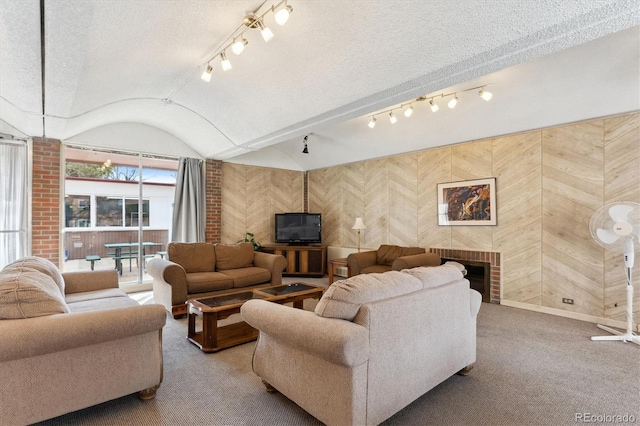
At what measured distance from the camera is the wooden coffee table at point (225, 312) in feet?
9.63

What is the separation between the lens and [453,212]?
5.11m

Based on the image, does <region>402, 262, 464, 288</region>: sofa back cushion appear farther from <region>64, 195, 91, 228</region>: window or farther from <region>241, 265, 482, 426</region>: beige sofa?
<region>64, 195, 91, 228</region>: window

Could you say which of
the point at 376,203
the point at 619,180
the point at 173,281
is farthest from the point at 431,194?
the point at 173,281

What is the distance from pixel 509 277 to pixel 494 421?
3119 mm

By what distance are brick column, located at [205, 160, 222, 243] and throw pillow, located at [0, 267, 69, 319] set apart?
164 inches

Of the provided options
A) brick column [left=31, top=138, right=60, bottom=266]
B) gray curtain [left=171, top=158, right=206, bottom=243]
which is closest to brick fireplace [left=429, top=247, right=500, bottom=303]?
gray curtain [left=171, top=158, right=206, bottom=243]

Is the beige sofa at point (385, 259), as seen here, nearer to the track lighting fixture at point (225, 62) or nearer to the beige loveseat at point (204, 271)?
the beige loveseat at point (204, 271)

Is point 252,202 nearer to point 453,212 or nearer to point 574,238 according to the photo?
point 453,212

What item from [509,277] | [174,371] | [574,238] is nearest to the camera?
[174,371]

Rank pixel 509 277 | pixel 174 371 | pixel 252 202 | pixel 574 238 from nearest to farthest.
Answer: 1. pixel 174 371
2. pixel 574 238
3. pixel 509 277
4. pixel 252 202

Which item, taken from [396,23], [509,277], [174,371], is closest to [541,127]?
[509,277]

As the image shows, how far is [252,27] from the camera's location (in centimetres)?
262

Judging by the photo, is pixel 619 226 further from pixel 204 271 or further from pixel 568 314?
pixel 204 271

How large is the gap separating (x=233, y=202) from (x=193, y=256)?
226cm
